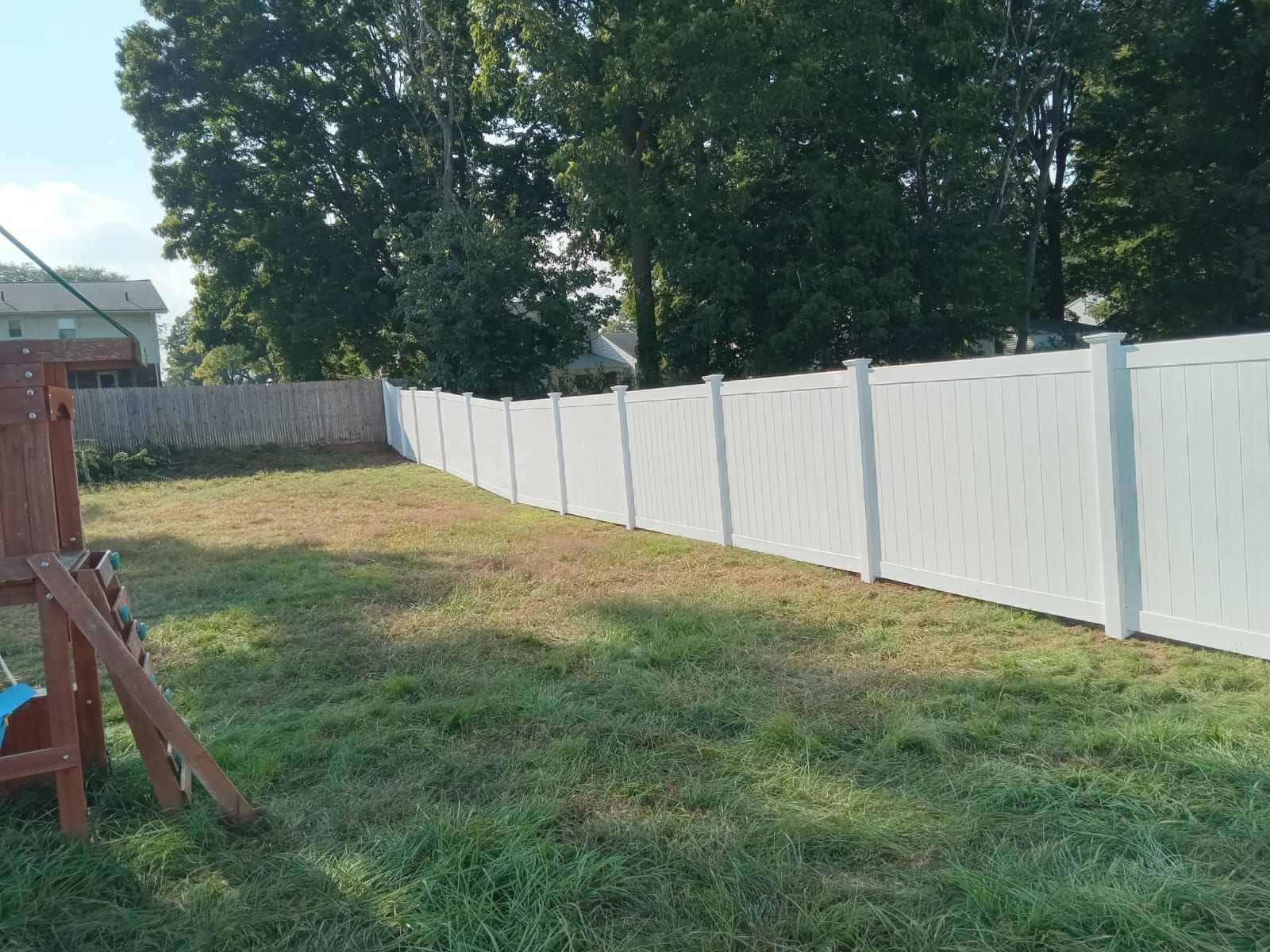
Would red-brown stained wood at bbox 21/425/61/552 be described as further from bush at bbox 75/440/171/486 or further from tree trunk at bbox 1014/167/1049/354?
tree trunk at bbox 1014/167/1049/354

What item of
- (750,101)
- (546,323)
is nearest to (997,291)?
(750,101)

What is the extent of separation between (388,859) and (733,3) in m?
20.6

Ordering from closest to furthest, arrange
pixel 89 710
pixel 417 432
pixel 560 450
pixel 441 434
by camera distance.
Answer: pixel 89 710, pixel 560 450, pixel 441 434, pixel 417 432

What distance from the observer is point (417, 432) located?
19.6 metres

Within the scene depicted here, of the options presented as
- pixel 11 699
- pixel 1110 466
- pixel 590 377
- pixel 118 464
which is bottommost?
pixel 11 699

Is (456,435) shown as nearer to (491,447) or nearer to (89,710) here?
(491,447)

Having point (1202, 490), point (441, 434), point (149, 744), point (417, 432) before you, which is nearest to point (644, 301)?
point (417, 432)

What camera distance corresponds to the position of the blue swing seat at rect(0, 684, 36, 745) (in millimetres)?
2828

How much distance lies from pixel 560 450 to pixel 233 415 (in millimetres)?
14647

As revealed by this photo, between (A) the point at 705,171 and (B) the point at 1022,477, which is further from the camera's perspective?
(A) the point at 705,171

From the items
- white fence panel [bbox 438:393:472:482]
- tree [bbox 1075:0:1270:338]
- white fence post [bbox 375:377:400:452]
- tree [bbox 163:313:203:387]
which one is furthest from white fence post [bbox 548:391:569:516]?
tree [bbox 163:313:203:387]

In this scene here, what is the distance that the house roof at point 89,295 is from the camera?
106ft

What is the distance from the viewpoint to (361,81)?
28406mm

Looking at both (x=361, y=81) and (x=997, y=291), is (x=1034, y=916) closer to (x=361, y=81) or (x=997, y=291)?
(x=997, y=291)
